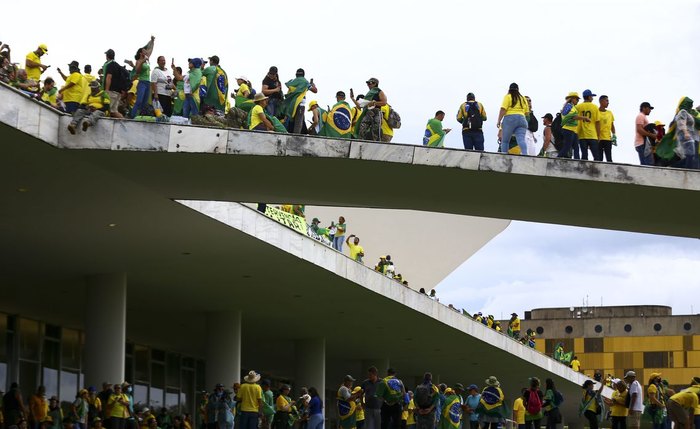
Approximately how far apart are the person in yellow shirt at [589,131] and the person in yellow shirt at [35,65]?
8025 mm

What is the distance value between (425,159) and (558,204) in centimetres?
280

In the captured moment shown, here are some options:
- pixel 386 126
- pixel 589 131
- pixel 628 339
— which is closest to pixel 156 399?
pixel 386 126

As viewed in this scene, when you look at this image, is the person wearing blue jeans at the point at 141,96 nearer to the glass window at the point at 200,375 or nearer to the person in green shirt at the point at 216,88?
the person in green shirt at the point at 216,88

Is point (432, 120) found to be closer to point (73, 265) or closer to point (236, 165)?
point (236, 165)

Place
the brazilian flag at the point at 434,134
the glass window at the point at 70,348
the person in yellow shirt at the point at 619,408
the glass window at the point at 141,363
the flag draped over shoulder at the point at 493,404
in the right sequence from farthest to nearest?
the glass window at the point at 141,363, the glass window at the point at 70,348, the brazilian flag at the point at 434,134, the flag draped over shoulder at the point at 493,404, the person in yellow shirt at the point at 619,408

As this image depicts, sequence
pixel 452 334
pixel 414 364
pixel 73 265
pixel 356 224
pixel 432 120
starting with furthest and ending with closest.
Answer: pixel 356 224, pixel 414 364, pixel 452 334, pixel 73 265, pixel 432 120

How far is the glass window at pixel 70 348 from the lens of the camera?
35.0 meters

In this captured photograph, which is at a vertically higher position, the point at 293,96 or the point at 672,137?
the point at 293,96

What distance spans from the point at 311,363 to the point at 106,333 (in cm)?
1236

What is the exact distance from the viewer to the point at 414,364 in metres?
44.9

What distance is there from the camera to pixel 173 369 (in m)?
41.3

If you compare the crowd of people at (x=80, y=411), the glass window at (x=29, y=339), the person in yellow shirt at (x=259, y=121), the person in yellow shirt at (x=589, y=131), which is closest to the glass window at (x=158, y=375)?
the glass window at (x=29, y=339)

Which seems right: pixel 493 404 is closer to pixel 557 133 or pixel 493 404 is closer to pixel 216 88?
pixel 557 133

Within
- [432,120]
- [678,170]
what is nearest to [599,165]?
[678,170]
